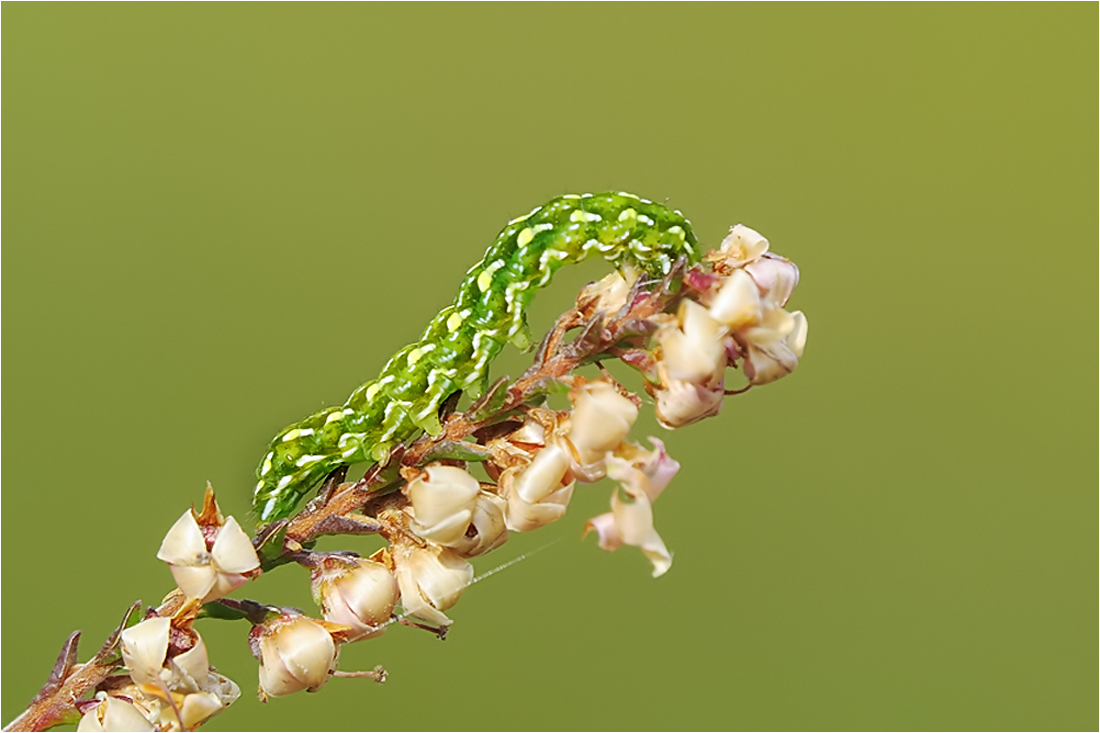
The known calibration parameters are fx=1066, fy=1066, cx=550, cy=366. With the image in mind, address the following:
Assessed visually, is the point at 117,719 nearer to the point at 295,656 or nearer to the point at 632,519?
the point at 295,656

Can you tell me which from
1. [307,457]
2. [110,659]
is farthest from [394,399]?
[110,659]

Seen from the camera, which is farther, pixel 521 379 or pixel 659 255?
pixel 659 255

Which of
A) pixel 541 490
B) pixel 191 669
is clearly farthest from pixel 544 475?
pixel 191 669

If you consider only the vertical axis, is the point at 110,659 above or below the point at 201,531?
below

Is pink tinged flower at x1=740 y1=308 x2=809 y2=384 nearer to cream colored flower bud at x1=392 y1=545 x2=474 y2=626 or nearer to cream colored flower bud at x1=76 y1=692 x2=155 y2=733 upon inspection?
cream colored flower bud at x1=392 y1=545 x2=474 y2=626

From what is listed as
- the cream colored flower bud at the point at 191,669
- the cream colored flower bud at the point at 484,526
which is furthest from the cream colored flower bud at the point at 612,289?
the cream colored flower bud at the point at 191,669

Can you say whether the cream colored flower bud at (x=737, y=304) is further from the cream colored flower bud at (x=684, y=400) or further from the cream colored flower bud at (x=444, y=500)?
the cream colored flower bud at (x=444, y=500)

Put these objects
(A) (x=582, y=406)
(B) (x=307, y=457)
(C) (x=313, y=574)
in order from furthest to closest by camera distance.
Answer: (B) (x=307, y=457) < (C) (x=313, y=574) < (A) (x=582, y=406)

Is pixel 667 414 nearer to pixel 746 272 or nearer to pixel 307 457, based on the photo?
pixel 746 272
